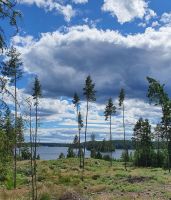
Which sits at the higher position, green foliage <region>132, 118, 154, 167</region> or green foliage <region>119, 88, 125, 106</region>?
green foliage <region>119, 88, 125, 106</region>

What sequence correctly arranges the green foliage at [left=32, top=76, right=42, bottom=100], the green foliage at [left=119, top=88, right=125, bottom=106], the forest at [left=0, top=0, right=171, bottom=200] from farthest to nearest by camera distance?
the green foliage at [left=119, top=88, right=125, bottom=106], the green foliage at [left=32, top=76, right=42, bottom=100], the forest at [left=0, top=0, right=171, bottom=200]

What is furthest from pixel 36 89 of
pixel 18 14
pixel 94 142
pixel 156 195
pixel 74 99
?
pixel 94 142

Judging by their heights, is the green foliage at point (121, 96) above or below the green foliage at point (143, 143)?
above

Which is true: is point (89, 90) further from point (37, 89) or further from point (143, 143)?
point (143, 143)

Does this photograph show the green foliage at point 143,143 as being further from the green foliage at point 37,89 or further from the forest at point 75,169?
the green foliage at point 37,89

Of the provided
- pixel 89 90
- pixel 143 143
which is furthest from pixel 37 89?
pixel 143 143

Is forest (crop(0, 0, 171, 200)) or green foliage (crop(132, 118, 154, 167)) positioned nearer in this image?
forest (crop(0, 0, 171, 200))

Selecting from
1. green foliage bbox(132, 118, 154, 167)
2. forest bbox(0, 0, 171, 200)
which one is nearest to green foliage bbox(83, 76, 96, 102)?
forest bbox(0, 0, 171, 200)

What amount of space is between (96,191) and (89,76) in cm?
4042

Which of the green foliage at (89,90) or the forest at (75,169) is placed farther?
the green foliage at (89,90)

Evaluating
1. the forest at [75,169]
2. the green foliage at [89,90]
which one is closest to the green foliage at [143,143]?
the forest at [75,169]

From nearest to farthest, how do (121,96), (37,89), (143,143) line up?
(37,89) → (121,96) → (143,143)

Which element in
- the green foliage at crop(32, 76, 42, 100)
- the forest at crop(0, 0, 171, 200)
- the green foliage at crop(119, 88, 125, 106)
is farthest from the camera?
the green foliage at crop(119, 88, 125, 106)

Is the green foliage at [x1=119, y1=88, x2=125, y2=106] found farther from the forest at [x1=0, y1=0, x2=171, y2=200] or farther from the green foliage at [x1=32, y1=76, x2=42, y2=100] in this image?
the green foliage at [x1=32, y1=76, x2=42, y2=100]
